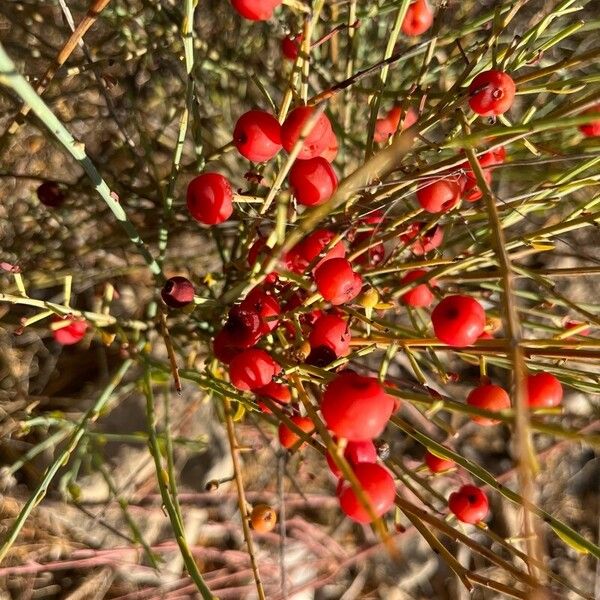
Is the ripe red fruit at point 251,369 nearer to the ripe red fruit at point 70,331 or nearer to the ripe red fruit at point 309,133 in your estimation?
the ripe red fruit at point 309,133

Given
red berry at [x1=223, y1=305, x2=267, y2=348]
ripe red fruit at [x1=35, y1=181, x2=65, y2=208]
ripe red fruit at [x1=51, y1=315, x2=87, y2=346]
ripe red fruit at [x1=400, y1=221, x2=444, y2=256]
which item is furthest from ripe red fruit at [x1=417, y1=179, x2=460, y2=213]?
ripe red fruit at [x1=35, y1=181, x2=65, y2=208]

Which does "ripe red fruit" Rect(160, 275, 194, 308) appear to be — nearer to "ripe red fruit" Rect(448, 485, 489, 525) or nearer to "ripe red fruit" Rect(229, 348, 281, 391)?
Result: "ripe red fruit" Rect(229, 348, 281, 391)

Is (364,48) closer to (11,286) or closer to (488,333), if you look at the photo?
(488,333)

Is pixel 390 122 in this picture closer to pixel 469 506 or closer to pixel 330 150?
pixel 330 150

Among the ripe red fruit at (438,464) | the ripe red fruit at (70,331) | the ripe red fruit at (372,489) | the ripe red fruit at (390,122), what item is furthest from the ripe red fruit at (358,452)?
the ripe red fruit at (390,122)

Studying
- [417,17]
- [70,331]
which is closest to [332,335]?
[70,331]

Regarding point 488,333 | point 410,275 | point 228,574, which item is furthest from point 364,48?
point 228,574
